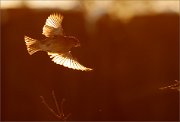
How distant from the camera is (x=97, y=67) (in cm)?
1455

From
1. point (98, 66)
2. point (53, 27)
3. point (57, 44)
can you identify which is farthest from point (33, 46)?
point (98, 66)

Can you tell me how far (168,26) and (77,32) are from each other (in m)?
2.38

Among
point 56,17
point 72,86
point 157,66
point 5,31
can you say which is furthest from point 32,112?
point 56,17

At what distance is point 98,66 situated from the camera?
14578 mm

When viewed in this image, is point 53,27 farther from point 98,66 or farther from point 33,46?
point 98,66

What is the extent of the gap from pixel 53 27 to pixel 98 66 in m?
10.9

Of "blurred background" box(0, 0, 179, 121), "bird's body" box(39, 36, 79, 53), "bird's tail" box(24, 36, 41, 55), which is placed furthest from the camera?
"blurred background" box(0, 0, 179, 121)

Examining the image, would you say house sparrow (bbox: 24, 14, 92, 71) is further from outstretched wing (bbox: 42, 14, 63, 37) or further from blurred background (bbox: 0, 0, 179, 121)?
blurred background (bbox: 0, 0, 179, 121)

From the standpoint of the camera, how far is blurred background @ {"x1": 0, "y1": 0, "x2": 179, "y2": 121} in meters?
14.3

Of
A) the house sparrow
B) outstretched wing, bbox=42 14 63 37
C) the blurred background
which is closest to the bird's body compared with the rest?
the house sparrow

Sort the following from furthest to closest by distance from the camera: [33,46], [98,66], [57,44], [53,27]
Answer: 1. [98,66]
2. [53,27]
3. [33,46]
4. [57,44]

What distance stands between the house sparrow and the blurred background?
396 inches

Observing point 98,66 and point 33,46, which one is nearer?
point 33,46

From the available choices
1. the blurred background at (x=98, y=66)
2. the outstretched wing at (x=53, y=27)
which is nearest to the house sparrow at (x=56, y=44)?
the outstretched wing at (x=53, y=27)
